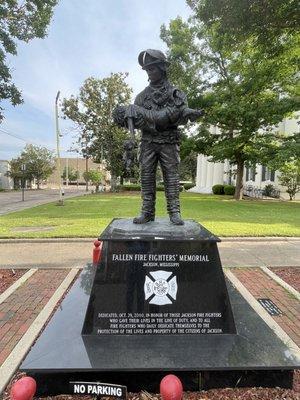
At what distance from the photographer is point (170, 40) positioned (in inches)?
995

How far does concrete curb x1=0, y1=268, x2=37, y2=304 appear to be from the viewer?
562cm

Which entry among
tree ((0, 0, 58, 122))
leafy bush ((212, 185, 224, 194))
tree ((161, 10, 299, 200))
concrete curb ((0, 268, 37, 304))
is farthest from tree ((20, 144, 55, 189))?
concrete curb ((0, 268, 37, 304))

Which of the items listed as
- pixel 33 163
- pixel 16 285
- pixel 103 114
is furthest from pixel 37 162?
pixel 16 285

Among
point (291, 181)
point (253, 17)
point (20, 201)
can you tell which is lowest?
point (20, 201)

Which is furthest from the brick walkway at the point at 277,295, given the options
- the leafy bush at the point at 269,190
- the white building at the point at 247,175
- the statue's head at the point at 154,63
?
the leafy bush at the point at 269,190

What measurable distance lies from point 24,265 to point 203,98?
1921 cm

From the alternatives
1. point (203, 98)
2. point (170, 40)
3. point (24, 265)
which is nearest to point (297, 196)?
point (203, 98)

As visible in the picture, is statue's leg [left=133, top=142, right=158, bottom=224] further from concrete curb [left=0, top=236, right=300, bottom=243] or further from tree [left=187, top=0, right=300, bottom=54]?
concrete curb [left=0, top=236, right=300, bottom=243]

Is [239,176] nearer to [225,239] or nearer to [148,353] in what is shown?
[225,239]

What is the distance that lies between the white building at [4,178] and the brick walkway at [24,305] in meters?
56.7

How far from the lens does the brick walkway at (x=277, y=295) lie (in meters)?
4.53

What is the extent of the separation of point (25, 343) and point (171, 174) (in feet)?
8.91

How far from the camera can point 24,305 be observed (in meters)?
5.24

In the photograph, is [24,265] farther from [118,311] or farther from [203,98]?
[203,98]
